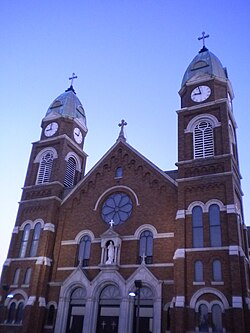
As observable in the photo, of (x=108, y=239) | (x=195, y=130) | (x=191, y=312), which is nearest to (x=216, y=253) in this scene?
(x=191, y=312)

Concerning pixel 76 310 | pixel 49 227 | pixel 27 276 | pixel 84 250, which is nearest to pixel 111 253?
pixel 84 250

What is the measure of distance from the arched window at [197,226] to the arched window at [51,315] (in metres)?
11.4

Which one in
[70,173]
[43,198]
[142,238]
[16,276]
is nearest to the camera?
[142,238]

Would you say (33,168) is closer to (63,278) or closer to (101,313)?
(63,278)

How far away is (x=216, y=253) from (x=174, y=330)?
16.9ft

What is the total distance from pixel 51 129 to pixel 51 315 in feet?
54.2

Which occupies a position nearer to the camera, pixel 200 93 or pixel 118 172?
pixel 200 93

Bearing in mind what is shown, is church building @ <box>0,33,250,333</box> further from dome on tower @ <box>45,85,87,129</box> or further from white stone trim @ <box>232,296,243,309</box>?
dome on tower @ <box>45,85,87,129</box>

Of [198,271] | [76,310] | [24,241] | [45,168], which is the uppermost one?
[45,168]

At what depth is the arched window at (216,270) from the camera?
2228 cm

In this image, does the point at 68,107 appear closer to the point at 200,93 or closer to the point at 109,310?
the point at 200,93

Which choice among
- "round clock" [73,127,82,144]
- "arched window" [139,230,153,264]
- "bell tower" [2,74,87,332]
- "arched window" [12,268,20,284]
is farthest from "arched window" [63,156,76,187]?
"arched window" [139,230,153,264]

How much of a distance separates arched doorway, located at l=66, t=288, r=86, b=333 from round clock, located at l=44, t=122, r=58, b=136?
1490 centimetres

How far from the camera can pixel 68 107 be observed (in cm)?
3588
